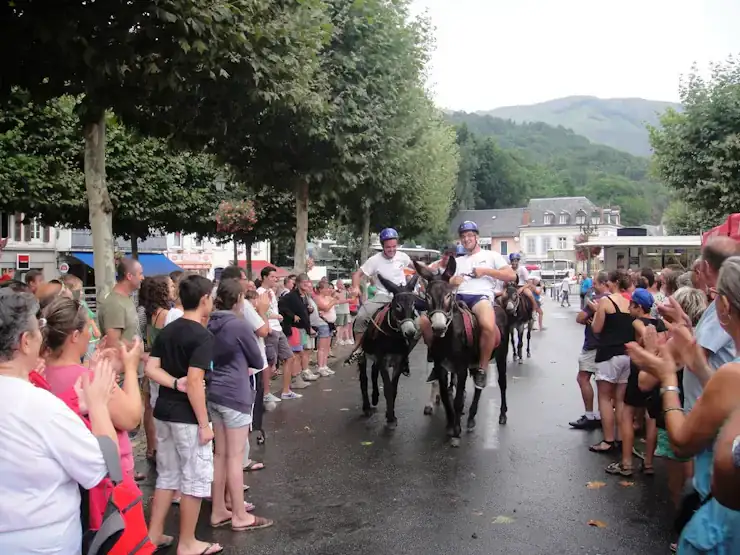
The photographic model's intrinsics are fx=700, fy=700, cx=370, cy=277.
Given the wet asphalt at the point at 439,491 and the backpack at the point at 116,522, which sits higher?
the backpack at the point at 116,522

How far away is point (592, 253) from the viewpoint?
3662 cm

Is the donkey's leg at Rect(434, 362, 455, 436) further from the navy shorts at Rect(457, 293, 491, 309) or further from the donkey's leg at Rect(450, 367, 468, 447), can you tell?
the navy shorts at Rect(457, 293, 491, 309)

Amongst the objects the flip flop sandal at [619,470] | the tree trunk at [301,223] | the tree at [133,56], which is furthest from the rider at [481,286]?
the tree trunk at [301,223]

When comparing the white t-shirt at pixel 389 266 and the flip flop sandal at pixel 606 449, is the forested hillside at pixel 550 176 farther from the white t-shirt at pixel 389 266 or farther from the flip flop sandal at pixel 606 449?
the flip flop sandal at pixel 606 449

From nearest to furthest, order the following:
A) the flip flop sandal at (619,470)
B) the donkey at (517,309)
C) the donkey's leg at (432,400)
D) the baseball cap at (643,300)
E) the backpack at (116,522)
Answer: the backpack at (116,522) → the flip flop sandal at (619,470) → the baseball cap at (643,300) → the donkey's leg at (432,400) → the donkey at (517,309)

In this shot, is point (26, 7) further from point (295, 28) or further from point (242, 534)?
point (242, 534)

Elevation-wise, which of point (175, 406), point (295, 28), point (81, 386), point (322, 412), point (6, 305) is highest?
point (295, 28)

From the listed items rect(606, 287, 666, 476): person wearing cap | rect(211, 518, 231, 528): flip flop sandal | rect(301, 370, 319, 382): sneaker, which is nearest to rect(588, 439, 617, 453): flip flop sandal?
rect(606, 287, 666, 476): person wearing cap

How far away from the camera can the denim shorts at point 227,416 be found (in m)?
5.40

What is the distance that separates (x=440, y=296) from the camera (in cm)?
803

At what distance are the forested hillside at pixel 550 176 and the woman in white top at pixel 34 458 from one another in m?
79.2

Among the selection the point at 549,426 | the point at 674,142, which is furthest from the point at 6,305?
the point at 674,142

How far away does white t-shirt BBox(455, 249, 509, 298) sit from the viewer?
343 inches

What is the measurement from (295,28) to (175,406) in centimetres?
636
